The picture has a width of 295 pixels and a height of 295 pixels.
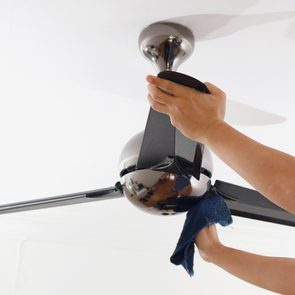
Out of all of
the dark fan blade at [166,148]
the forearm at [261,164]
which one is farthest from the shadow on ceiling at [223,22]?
the forearm at [261,164]

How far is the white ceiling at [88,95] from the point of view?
3.61 ft

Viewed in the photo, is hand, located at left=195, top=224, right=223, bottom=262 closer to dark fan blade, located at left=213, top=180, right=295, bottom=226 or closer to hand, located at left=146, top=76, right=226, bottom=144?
dark fan blade, located at left=213, top=180, right=295, bottom=226

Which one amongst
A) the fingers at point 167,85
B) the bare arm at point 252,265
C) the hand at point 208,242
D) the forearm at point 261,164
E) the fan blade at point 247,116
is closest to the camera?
the forearm at point 261,164

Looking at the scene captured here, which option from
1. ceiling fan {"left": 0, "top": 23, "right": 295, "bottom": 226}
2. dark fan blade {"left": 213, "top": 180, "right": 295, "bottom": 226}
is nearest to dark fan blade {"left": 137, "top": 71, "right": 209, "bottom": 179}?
ceiling fan {"left": 0, "top": 23, "right": 295, "bottom": 226}

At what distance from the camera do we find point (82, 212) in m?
2.70

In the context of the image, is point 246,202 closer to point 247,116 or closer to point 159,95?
point 159,95

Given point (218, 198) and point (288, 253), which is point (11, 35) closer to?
point (218, 198)

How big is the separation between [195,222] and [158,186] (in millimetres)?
122

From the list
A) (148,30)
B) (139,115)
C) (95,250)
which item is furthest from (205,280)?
(148,30)

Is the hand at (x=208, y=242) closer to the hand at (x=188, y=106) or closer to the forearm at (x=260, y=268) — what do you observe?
the forearm at (x=260, y=268)

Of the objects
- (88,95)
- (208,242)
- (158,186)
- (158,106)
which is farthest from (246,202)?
(88,95)

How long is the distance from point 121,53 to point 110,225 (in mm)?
1804

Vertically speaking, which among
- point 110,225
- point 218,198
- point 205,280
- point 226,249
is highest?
point 218,198

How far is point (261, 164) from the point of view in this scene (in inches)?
28.1
